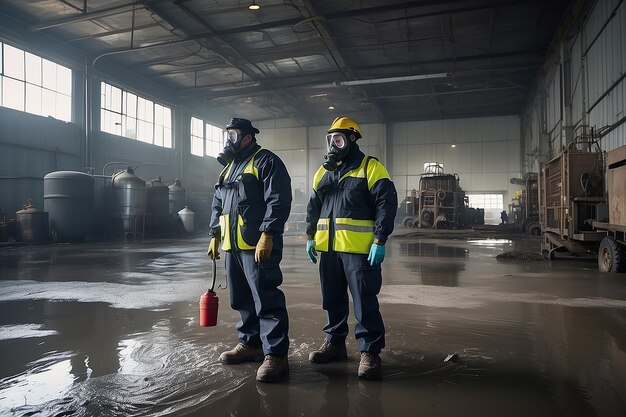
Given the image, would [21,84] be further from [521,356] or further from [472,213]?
[472,213]

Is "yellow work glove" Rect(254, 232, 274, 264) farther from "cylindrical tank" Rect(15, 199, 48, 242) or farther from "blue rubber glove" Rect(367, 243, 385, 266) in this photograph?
"cylindrical tank" Rect(15, 199, 48, 242)

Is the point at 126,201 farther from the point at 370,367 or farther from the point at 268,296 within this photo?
the point at 370,367

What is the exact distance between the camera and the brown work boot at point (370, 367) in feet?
8.98

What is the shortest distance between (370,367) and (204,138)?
87.3 ft

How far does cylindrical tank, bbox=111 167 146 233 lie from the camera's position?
16922 mm

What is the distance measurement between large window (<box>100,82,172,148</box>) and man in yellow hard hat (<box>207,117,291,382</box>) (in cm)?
1860

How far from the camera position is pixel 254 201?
306cm

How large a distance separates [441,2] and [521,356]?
526 inches

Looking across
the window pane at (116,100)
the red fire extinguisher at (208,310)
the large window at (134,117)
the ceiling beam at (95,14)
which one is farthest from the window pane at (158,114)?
the red fire extinguisher at (208,310)

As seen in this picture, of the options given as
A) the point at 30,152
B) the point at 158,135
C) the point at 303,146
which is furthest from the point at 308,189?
the point at 30,152

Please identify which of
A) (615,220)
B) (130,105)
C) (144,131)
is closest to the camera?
(615,220)

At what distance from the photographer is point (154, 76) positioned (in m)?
21.9

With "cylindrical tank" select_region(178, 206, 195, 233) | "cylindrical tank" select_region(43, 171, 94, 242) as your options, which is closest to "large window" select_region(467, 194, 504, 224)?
"cylindrical tank" select_region(178, 206, 195, 233)

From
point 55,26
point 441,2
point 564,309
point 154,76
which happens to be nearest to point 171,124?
point 154,76
